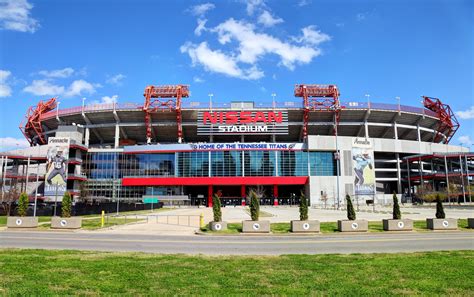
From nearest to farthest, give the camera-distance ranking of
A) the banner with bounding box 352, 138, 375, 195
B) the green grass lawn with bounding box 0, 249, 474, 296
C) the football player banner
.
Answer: the green grass lawn with bounding box 0, 249, 474, 296 < the banner with bounding box 352, 138, 375, 195 < the football player banner

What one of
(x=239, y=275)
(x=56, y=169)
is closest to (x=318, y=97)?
(x=56, y=169)

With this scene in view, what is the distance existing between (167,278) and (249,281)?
208 cm

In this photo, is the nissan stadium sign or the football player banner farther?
the nissan stadium sign

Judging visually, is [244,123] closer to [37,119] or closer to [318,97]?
[318,97]

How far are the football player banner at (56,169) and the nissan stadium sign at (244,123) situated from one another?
31.1 m

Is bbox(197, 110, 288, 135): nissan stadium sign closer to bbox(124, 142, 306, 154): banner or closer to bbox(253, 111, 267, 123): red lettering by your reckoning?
bbox(253, 111, 267, 123): red lettering

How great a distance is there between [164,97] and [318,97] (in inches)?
1513

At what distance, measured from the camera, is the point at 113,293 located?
25.1ft

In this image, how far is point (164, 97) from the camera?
89.8 m

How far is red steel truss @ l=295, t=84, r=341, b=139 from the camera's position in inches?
3445

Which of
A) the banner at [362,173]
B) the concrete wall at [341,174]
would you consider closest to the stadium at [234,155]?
the concrete wall at [341,174]

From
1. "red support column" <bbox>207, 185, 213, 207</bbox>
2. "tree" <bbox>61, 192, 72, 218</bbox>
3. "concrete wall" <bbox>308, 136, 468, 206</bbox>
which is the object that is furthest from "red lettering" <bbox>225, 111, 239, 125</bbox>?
"tree" <bbox>61, 192, 72, 218</bbox>

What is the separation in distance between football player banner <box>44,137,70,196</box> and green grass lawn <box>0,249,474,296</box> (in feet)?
225

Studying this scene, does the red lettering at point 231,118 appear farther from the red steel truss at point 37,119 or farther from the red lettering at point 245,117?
the red steel truss at point 37,119
